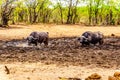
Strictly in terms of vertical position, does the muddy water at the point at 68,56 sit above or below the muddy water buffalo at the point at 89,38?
below

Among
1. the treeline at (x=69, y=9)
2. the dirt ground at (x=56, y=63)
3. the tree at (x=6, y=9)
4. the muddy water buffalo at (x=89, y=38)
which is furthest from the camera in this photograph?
the treeline at (x=69, y=9)

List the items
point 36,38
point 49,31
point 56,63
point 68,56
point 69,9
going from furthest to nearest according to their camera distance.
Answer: point 69,9 → point 49,31 → point 36,38 → point 68,56 → point 56,63

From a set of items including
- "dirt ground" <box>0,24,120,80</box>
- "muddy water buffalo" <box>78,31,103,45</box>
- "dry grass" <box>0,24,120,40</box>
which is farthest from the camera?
"dry grass" <box>0,24,120,40</box>

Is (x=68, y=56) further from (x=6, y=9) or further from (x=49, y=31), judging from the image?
(x=6, y=9)

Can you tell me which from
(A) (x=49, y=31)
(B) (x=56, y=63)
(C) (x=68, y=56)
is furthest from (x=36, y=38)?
(A) (x=49, y=31)

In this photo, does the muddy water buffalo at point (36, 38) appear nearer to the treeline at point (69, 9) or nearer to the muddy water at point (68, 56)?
the muddy water at point (68, 56)

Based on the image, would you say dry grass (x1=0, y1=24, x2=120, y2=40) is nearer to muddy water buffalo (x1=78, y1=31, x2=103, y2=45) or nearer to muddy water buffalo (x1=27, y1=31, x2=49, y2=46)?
muddy water buffalo (x1=27, y1=31, x2=49, y2=46)

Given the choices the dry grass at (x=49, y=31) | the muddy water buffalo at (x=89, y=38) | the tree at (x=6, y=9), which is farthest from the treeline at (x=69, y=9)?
the muddy water buffalo at (x=89, y=38)

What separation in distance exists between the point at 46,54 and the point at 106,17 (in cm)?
5412

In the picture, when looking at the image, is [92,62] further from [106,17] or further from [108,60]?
[106,17]

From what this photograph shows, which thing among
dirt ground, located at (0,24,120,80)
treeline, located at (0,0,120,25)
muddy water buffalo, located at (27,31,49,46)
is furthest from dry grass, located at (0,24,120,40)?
treeline, located at (0,0,120,25)

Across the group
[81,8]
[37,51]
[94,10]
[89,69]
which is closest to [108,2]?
[94,10]

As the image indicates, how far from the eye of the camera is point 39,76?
429 inches

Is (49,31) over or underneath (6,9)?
underneath
